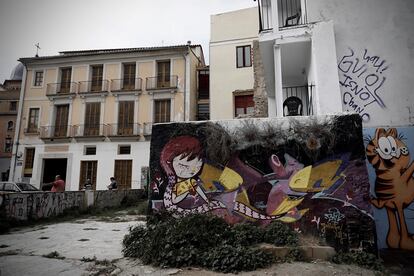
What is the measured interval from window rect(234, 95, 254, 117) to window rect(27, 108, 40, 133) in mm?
16223

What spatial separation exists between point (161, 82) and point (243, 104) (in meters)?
7.11

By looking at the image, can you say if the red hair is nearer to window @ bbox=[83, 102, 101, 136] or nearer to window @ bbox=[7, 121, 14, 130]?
window @ bbox=[83, 102, 101, 136]

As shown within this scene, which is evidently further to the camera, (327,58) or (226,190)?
(327,58)

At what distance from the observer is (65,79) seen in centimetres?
2311

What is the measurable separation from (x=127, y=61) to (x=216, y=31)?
25.1 feet

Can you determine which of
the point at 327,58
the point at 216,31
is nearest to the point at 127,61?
the point at 216,31

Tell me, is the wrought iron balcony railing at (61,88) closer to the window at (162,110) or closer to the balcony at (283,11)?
the window at (162,110)

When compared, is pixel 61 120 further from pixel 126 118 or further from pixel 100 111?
pixel 126 118

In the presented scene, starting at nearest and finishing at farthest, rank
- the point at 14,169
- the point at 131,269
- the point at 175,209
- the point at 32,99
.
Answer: the point at 131,269
the point at 175,209
the point at 14,169
the point at 32,99

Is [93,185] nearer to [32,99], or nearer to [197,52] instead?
[32,99]

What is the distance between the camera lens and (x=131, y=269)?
4.54m

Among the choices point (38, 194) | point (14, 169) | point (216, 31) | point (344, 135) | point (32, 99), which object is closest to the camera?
point (344, 135)

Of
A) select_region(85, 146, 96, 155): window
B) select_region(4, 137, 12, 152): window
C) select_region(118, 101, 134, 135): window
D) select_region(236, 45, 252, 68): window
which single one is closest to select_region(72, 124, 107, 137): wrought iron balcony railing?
select_region(85, 146, 96, 155): window

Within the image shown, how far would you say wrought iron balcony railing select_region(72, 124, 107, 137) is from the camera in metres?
21.3
